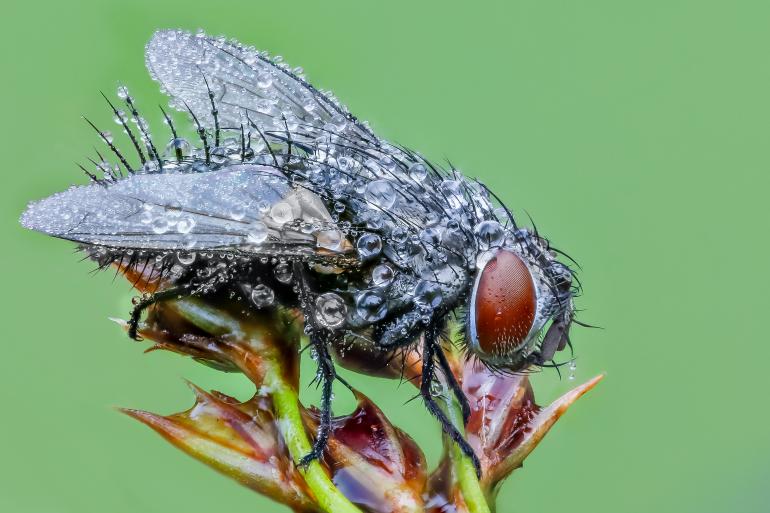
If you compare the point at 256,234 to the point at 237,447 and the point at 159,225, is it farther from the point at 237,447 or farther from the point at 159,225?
the point at 237,447

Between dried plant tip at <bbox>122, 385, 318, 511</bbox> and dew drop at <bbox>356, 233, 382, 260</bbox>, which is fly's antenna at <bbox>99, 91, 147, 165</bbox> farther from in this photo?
dried plant tip at <bbox>122, 385, 318, 511</bbox>

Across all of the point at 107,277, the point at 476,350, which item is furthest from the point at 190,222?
the point at 476,350

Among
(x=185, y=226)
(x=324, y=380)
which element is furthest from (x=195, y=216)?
(x=324, y=380)

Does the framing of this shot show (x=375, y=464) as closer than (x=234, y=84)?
Yes

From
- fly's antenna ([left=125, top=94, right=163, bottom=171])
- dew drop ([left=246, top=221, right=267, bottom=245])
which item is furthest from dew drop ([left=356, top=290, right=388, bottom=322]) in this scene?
fly's antenna ([left=125, top=94, right=163, bottom=171])

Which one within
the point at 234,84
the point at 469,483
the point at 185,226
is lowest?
the point at 469,483

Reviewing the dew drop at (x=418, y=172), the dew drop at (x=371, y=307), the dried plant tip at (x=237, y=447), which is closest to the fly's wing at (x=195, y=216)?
the dew drop at (x=371, y=307)

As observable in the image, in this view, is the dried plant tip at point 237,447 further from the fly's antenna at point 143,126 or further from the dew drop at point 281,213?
the fly's antenna at point 143,126
